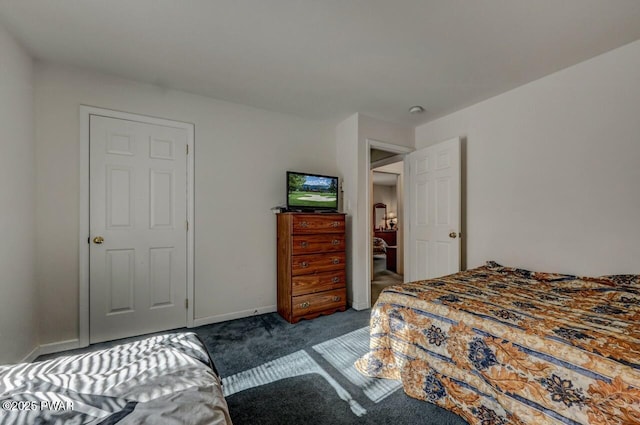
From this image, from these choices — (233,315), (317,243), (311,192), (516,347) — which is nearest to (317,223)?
(317,243)

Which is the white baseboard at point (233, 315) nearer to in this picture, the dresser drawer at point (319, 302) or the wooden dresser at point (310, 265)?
the wooden dresser at point (310, 265)

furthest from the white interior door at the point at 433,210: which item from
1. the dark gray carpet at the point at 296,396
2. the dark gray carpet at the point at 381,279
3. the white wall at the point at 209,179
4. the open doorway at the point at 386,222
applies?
the dark gray carpet at the point at 296,396

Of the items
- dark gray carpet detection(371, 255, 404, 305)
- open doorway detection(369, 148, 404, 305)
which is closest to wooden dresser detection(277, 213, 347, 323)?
open doorway detection(369, 148, 404, 305)

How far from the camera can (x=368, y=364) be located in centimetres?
188

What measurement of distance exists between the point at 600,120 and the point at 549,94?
1.53 ft

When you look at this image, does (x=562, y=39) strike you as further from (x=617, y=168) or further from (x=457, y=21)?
(x=617, y=168)

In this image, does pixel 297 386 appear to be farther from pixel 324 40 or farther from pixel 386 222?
pixel 386 222

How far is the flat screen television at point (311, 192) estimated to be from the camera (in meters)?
3.07

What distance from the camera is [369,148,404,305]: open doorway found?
4.52 metres

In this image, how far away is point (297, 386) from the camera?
69.3 inches

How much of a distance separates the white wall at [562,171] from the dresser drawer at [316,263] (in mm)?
1504

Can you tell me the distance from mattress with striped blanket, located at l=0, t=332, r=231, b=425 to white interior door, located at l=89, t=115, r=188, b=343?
1.64m

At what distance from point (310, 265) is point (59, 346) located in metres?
2.24

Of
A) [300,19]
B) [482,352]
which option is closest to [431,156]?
[300,19]
